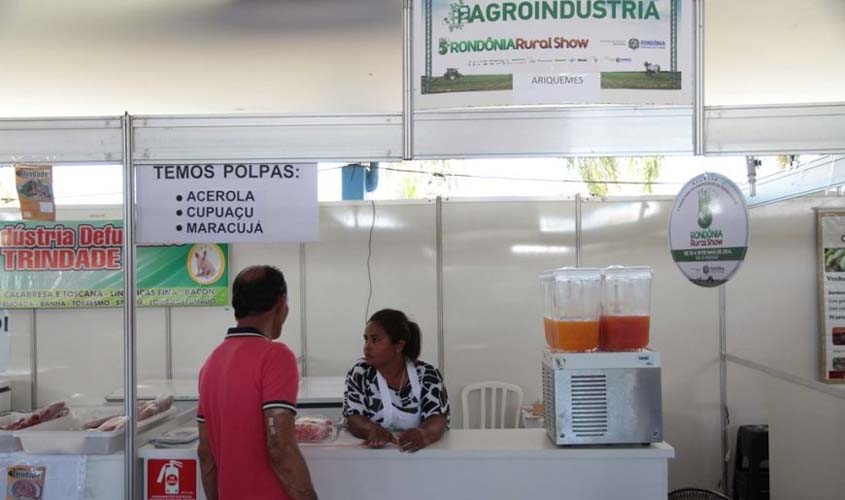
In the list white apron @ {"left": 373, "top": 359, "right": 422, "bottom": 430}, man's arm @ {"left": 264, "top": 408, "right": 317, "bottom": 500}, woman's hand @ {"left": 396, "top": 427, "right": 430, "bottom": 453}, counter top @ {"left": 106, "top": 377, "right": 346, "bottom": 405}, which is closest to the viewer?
man's arm @ {"left": 264, "top": 408, "right": 317, "bottom": 500}

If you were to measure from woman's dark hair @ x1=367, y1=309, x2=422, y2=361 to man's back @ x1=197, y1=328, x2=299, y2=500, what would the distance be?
0.79 m

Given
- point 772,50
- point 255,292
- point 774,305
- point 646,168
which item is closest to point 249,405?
point 255,292

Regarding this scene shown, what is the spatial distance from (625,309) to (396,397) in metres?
1.01

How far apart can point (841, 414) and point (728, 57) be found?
187cm

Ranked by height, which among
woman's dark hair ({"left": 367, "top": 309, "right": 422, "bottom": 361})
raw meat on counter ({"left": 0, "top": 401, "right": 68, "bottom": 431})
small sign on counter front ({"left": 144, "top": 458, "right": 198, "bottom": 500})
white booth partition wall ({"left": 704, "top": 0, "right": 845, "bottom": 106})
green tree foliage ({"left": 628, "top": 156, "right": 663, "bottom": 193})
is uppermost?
green tree foliage ({"left": 628, "top": 156, "right": 663, "bottom": 193})

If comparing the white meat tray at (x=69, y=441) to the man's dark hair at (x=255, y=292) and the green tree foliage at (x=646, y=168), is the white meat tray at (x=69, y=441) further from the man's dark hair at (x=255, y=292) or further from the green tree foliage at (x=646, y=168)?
the green tree foliage at (x=646, y=168)

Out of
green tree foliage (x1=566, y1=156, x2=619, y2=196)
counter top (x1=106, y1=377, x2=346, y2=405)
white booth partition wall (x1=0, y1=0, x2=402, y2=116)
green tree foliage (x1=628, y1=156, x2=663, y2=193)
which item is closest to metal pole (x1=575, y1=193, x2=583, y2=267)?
white booth partition wall (x1=0, y1=0, x2=402, y2=116)

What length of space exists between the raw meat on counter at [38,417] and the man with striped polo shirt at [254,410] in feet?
3.09

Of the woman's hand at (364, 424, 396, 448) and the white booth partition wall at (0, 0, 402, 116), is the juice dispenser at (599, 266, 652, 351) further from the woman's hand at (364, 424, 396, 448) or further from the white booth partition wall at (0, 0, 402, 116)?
the white booth partition wall at (0, 0, 402, 116)

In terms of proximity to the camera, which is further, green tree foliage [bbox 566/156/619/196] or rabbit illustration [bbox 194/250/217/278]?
green tree foliage [bbox 566/156/619/196]

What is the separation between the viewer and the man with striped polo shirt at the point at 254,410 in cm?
210

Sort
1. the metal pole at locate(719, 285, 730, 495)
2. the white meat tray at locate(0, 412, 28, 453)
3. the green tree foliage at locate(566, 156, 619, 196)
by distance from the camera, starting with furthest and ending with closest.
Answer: the green tree foliage at locate(566, 156, 619, 196)
the metal pole at locate(719, 285, 730, 495)
the white meat tray at locate(0, 412, 28, 453)

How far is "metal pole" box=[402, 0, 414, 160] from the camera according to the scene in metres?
2.42

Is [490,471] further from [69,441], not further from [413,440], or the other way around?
[69,441]
